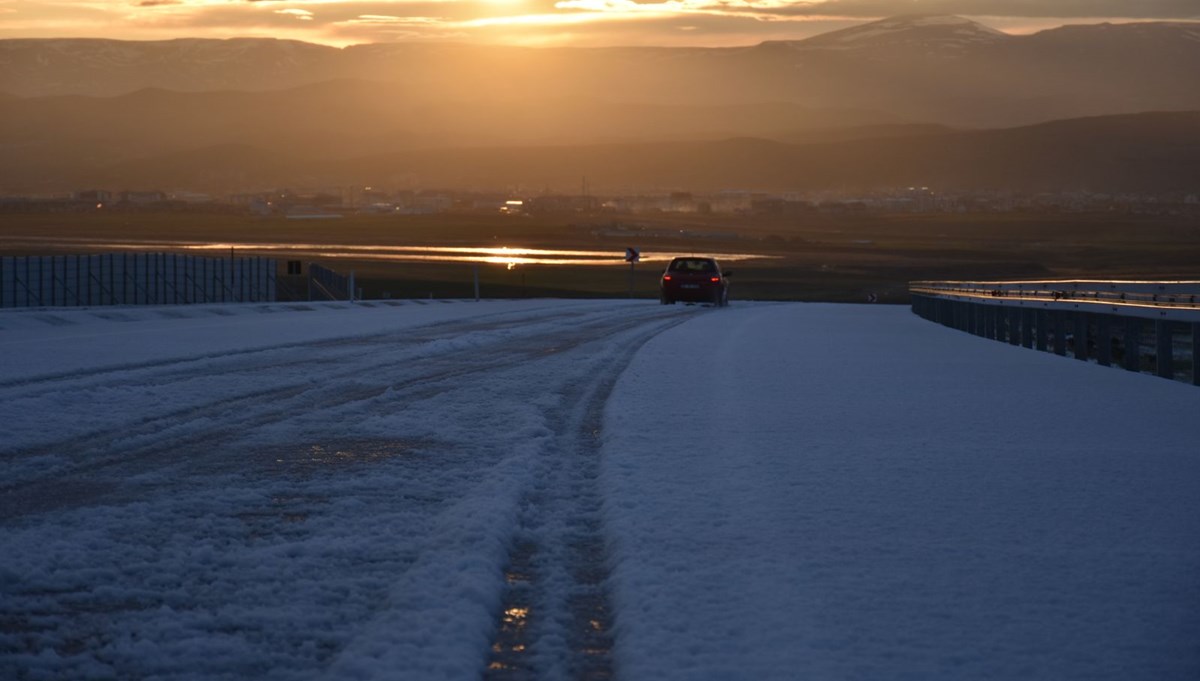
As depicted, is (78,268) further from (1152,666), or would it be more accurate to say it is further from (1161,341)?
(1152,666)

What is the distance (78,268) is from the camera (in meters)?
52.8

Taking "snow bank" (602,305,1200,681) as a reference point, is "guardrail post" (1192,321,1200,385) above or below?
above

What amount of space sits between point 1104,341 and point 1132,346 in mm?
1303

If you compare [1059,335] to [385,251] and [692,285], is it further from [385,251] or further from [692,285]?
[385,251]

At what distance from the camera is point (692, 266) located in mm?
39469

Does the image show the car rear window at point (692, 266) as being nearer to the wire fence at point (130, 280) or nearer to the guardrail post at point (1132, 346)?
the wire fence at point (130, 280)

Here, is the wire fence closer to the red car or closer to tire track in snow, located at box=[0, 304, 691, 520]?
the red car

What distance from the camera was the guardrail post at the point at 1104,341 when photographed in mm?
18328

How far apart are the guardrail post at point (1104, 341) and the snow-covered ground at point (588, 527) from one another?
11.8ft

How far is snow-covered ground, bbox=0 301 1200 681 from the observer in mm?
5270

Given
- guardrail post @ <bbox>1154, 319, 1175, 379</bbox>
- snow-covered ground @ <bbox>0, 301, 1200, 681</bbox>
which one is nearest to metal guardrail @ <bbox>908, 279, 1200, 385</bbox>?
guardrail post @ <bbox>1154, 319, 1175, 379</bbox>

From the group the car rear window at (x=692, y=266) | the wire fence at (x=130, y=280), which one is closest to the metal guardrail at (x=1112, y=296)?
the car rear window at (x=692, y=266)

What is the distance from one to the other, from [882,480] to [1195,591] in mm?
2757

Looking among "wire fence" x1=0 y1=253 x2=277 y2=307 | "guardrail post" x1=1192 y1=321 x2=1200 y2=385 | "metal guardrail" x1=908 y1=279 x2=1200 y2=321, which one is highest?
"metal guardrail" x1=908 y1=279 x2=1200 y2=321
